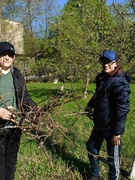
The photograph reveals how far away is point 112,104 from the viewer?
3418 millimetres

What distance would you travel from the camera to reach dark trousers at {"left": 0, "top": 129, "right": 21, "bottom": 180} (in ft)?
10.2

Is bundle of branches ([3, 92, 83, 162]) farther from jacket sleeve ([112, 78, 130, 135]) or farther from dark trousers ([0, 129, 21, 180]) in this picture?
jacket sleeve ([112, 78, 130, 135])

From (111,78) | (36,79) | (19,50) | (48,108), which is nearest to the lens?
(48,108)

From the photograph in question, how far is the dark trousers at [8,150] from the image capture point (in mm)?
3121

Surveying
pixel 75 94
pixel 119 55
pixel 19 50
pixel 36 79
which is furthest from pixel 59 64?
pixel 75 94

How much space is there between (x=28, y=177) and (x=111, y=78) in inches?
65.3

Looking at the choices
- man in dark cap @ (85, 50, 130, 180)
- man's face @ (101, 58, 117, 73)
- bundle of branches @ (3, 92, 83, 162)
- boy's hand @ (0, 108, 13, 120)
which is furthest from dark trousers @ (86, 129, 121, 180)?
boy's hand @ (0, 108, 13, 120)

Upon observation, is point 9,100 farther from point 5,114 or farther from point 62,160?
point 62,160

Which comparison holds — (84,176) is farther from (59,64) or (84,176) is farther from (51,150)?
(59,64)

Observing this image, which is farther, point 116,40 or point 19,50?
point 19,50

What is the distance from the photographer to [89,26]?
14.0 feet

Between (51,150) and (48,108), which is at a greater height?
(48,108)

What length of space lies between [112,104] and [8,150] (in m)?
1.23

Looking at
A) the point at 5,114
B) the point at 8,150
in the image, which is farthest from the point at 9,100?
the point at 8,150
